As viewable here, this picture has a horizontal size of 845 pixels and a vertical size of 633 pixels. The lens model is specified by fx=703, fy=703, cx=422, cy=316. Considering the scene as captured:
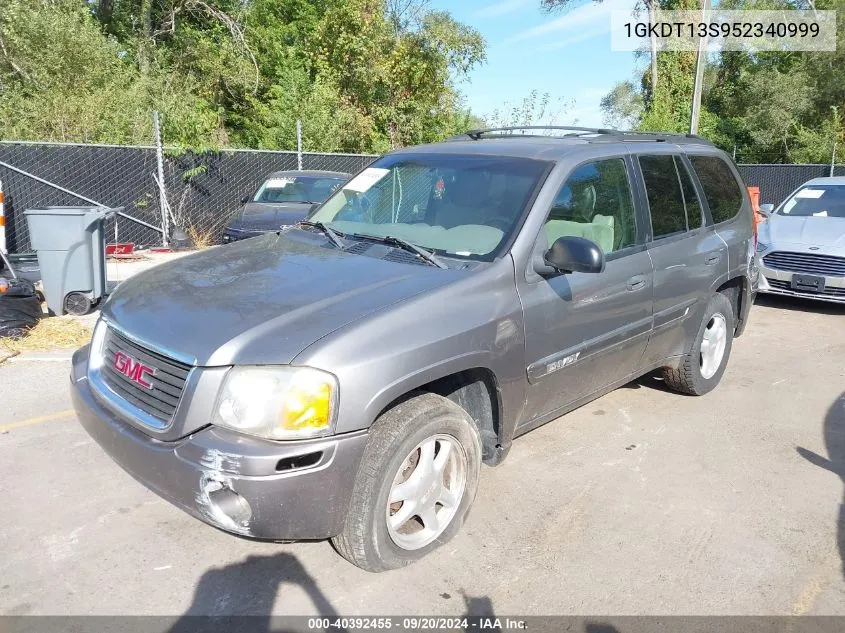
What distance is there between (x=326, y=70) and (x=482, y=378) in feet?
63.5

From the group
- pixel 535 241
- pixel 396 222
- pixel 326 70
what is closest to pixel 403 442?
pixel 535 241

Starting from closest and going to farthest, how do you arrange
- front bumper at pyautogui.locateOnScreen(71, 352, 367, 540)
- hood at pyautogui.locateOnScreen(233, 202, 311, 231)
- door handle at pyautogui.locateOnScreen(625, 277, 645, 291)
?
front bumper at pyautogui.locateOnScreen(71, 352, 367, 540) < door handle at pyautogui.locateOnScreen(625, 277, 645, 291) < hood at pyautogui.locateOnScreen(233, 202, 311, 231)

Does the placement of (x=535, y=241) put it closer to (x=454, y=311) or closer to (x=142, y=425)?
(x=454, y=311)

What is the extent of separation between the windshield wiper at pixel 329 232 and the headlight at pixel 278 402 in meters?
1.27

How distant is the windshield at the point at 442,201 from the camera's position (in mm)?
3607

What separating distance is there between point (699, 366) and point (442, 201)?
8.51 feet

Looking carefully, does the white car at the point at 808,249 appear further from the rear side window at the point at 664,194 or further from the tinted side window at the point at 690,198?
the rear side window at the point at 664,194

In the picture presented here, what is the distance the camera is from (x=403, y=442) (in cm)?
285

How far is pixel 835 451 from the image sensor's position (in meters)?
4.53

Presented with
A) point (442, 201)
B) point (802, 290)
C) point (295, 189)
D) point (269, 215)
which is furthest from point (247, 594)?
point (295, 189)

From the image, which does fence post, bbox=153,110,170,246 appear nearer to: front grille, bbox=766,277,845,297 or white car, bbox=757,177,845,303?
white car, bbox=757,177,845,303

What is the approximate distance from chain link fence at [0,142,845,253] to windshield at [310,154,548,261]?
318 inches

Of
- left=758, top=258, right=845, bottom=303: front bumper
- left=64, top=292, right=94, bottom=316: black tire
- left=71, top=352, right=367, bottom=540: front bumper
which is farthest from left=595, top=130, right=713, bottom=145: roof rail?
left=64, top=292, right=94, bottom=316: black tire

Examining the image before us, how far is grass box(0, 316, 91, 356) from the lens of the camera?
19.8 feet
